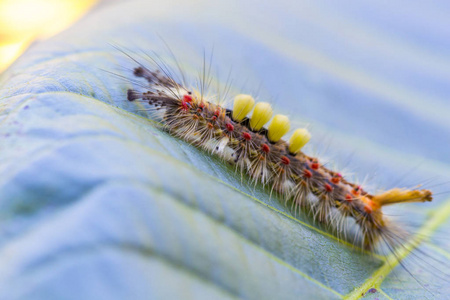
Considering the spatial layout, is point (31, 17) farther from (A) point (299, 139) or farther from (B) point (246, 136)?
(A) point (299, 139)

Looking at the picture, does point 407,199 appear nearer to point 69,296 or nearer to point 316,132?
point 316,132

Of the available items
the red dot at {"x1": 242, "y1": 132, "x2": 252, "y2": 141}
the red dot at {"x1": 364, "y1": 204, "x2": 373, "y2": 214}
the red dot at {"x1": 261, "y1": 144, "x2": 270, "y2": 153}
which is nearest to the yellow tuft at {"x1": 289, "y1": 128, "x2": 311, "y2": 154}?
the red dot at {"x1": 261, "y1": 144, "x2": 270, "y2": 153}

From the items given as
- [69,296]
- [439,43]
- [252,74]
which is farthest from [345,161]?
[69,296]

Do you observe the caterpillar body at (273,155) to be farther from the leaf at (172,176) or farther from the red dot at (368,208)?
the leaf at (172,176)

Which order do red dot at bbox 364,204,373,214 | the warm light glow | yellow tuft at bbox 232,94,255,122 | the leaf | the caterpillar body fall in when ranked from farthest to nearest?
the warm light glow, red dot at bbox 364,204,373,214, yellow tuft at bbox 232,94,255,122, the caterpillar body, the leaf

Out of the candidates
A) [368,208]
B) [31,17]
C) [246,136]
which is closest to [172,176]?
[246,136]

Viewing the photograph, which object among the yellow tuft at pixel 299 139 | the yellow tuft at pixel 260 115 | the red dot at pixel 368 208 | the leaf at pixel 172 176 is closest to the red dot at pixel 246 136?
the yellow tuft at pixel 260 115

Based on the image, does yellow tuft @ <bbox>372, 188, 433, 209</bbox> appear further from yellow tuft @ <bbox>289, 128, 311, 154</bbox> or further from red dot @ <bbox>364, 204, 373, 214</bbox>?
yellow tuft @ <bbox>289, 128, 311, 154</bbox>
